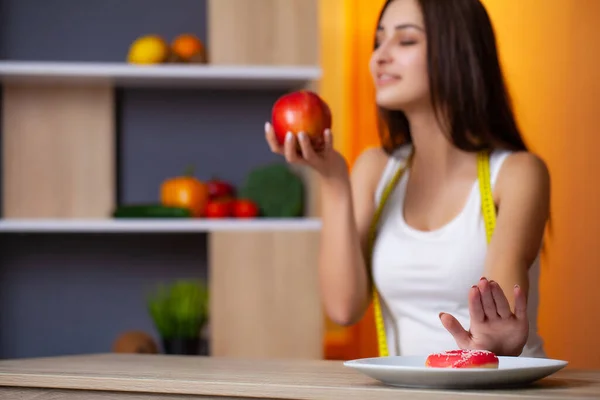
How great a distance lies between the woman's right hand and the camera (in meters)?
1.77

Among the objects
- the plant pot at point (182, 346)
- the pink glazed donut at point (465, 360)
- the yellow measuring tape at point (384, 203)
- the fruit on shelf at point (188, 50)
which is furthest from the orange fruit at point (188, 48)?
the pink glazed donut at point (465, 360)

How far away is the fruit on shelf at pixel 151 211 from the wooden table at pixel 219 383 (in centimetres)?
154

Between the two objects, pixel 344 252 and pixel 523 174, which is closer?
pixel 523 174

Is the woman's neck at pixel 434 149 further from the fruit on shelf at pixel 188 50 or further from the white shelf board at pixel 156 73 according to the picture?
the fruit on shelf at pixel 188 50

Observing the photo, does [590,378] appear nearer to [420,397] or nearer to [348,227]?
[420,397]

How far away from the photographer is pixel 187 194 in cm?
324

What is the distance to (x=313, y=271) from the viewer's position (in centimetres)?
319

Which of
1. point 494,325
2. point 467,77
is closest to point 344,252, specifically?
point 467,77

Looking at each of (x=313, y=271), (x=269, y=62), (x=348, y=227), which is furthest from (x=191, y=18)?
(x=348, y=227)

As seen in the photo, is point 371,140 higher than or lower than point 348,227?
higher

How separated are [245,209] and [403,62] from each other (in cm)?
135

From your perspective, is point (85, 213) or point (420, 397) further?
point (85, 213)

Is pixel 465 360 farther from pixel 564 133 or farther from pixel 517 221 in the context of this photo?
pixel 564 133

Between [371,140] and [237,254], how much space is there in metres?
1.05
